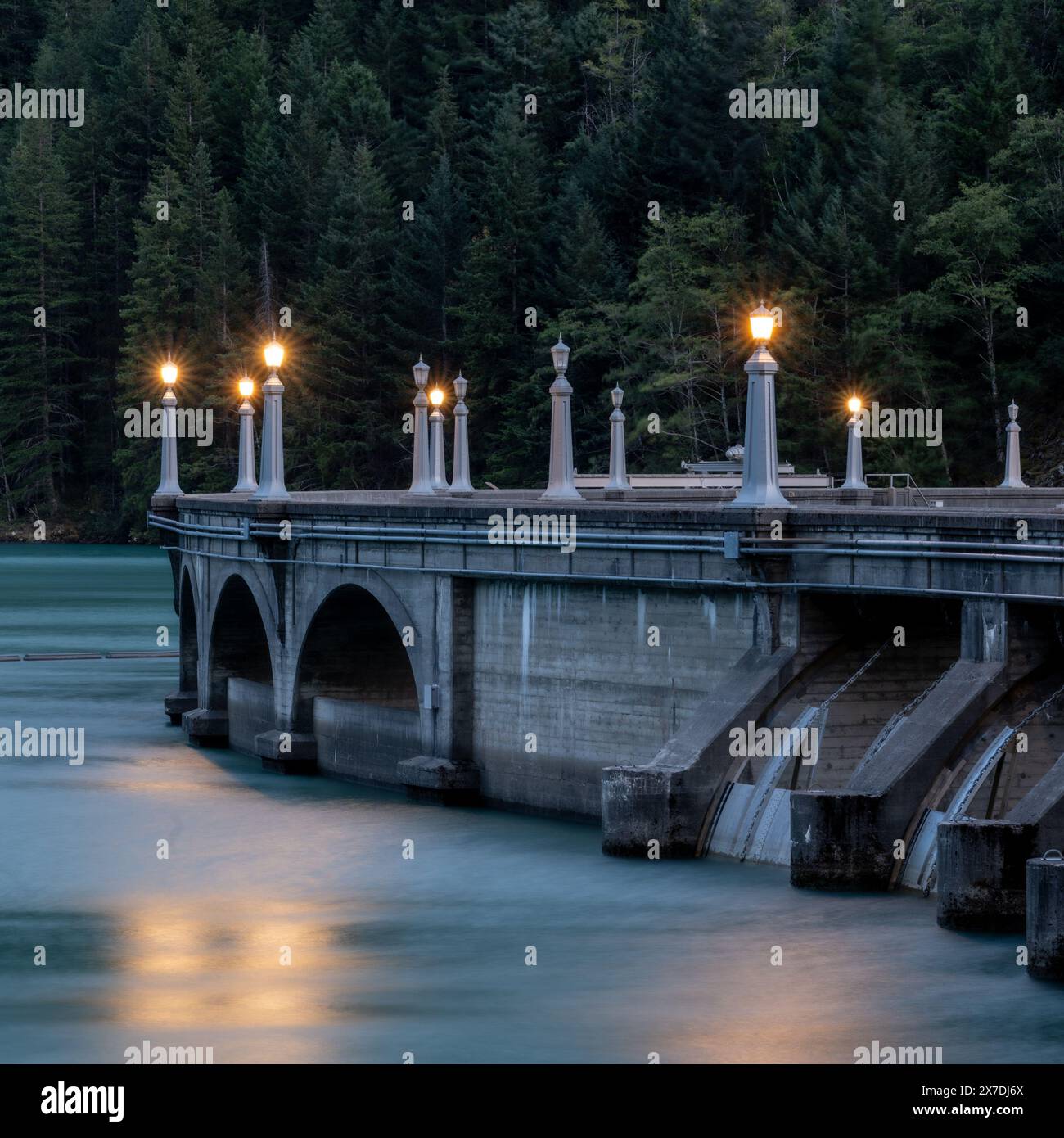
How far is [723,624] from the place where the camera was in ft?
117

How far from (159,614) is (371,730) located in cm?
5496

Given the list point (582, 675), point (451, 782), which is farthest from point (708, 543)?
point (451, 782)

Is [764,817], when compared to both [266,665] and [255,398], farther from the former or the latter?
[255,398]

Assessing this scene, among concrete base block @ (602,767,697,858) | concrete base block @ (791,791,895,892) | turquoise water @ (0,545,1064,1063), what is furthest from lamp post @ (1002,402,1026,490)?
concrete base block @ (791,791,895,892)

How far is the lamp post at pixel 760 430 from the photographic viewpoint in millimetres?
34188

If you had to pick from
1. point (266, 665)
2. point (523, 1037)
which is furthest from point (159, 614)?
point (523, 1037)

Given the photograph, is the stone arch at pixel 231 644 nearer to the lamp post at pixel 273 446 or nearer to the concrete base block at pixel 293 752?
the lamp post at pixel 273 446

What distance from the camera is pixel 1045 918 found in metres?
26.6

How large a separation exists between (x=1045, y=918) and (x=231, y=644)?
2920 centimetres

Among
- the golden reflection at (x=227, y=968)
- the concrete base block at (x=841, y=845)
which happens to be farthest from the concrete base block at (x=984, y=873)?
the golden reflection at (x=227, y=968)

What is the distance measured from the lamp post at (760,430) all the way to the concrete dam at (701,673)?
0.46 metres

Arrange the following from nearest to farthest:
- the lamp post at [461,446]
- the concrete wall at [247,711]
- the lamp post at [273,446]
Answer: the lamp post at [273,446], the concrete wall at [247,711], the lamp post at [461,446]

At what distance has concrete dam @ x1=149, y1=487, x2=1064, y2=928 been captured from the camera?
30.9 m

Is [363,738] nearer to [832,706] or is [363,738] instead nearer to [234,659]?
[234,659]
